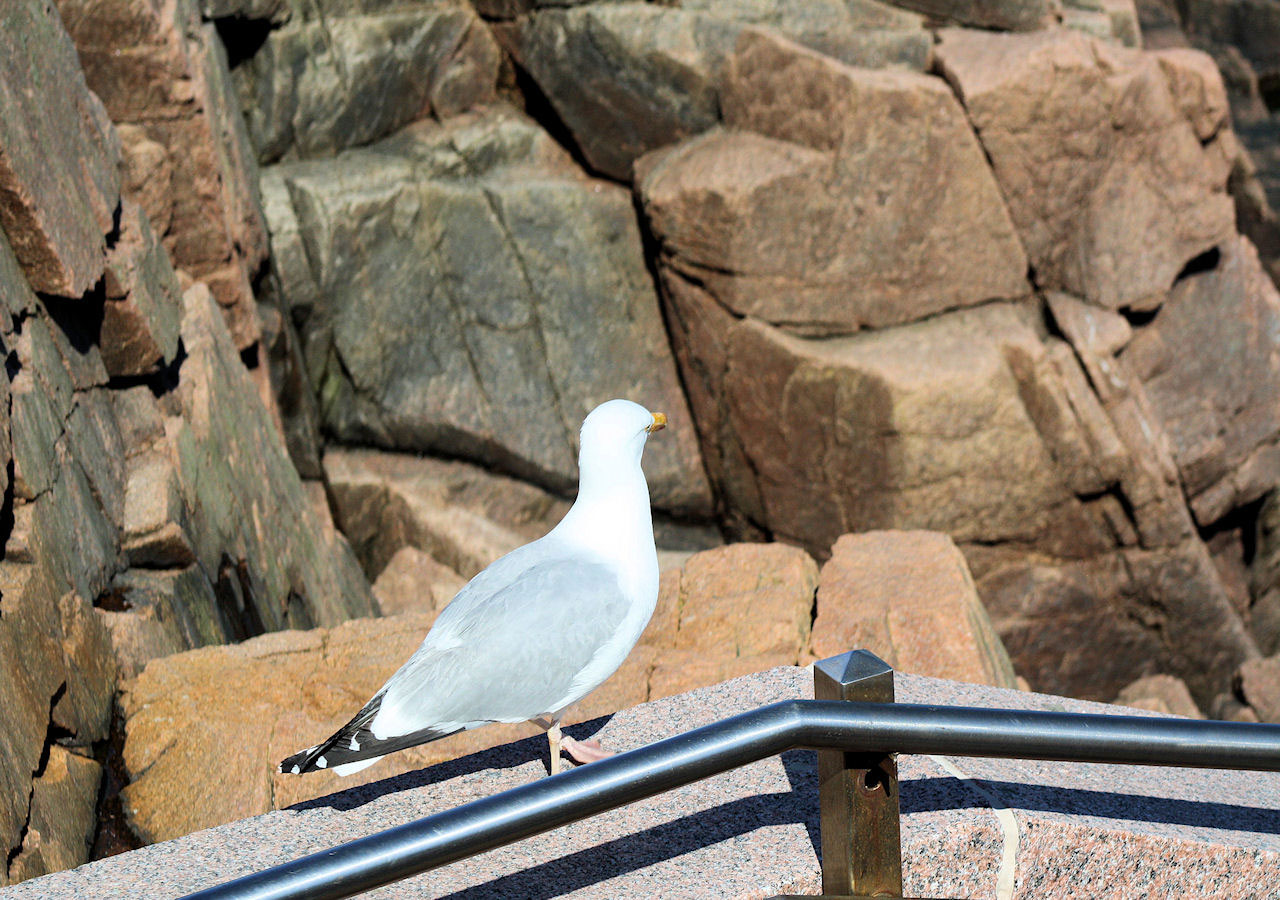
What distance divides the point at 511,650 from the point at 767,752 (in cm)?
78

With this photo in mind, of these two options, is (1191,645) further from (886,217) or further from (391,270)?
(391,270)

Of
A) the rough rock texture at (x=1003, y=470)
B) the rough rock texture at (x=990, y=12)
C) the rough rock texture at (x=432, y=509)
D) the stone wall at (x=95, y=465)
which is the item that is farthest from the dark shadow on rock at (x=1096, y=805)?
the rough rock texture at (x=990, y=12)

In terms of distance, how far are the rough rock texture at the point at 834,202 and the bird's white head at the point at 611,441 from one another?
22.0 ft

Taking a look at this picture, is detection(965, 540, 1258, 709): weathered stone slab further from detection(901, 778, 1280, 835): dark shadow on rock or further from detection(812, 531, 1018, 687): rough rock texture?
detection(901, 778, 1280, 835): dark shadow on rock

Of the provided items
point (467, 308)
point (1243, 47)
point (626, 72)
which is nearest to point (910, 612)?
point (467, 308)

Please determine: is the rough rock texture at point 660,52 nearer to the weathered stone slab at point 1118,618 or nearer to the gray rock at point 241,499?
the weathered stone slab at point 1118,618

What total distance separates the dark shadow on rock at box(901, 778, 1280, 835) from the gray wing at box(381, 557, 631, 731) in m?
0.69

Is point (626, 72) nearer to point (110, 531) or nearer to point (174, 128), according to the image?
point (174, 128)

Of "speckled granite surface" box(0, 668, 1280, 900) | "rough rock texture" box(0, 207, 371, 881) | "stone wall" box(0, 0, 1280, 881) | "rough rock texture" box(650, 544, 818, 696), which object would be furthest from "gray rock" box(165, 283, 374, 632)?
"speckled granite surface" box(0, 668, 1280, 900)

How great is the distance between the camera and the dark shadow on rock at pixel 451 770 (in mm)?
2355

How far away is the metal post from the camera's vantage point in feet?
6.06

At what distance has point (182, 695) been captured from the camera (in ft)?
12.4

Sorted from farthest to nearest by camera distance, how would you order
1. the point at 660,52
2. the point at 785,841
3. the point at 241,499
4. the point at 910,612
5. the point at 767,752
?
the point at 660,52 < the point at 241,499 < the point at 910,612 < the point at 785,841 < the point at 767,752

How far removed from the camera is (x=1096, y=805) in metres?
2.32
